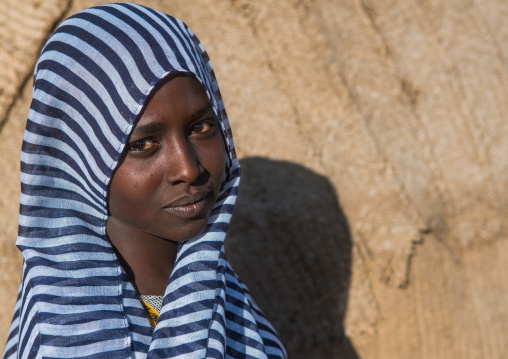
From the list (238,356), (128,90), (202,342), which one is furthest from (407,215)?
(128,90)

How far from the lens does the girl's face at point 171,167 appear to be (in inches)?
46.9

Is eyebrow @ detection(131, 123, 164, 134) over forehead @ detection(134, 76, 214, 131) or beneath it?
beneath

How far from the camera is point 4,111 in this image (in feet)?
6.31

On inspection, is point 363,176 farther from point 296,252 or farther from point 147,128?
point 147,128

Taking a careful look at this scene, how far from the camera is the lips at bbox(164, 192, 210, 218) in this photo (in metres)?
1.23

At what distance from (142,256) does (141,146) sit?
0.28m

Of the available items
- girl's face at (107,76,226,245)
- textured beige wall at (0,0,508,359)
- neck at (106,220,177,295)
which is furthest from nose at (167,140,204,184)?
textured beige wall at (0,0,508,359)

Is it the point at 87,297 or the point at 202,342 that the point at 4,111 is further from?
the point at 202,342

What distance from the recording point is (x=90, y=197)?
1.26m

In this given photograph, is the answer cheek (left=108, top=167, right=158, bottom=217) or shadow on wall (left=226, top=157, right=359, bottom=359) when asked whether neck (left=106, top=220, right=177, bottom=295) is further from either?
shadow on wall (left=226, top=157, right=359, bottom=359)

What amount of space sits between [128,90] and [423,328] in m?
1.54

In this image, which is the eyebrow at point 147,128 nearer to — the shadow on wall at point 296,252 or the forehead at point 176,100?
the forehead at point 176,100

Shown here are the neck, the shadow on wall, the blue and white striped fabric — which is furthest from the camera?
the shadow on wall

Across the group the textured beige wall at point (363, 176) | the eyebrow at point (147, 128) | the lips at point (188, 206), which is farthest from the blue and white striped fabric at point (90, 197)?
the textured beige wall at point (363, 176)
